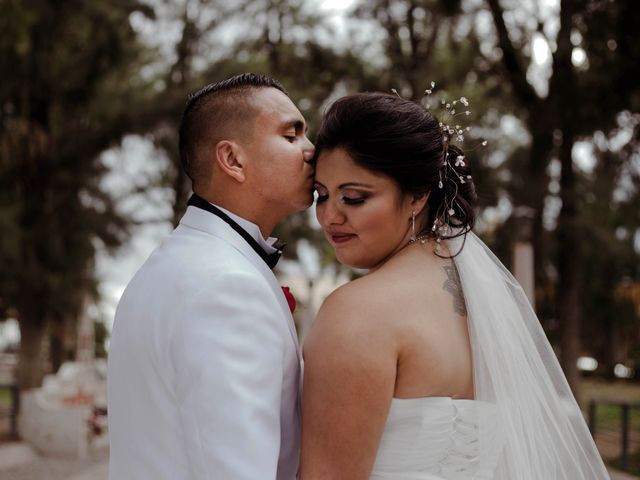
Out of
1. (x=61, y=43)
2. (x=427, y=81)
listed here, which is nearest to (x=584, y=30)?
(x=427, y=81)

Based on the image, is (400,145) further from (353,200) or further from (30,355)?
(30,355)

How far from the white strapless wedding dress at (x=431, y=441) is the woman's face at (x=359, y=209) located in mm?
538

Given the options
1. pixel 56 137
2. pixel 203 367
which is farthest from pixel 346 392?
pixel 56 137

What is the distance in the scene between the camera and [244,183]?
2604 mm

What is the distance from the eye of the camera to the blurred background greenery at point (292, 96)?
12031mm

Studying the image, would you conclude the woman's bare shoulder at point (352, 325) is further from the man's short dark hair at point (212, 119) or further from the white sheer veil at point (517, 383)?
the man's short dark hair at point (212, 119)

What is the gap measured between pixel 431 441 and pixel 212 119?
1.21m

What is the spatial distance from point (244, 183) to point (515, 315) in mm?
1142

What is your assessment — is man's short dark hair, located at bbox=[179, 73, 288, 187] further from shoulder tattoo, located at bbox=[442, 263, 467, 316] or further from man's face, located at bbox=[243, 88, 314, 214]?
shoulder tattoo, located at bbox=[442, 263, 467, 316]

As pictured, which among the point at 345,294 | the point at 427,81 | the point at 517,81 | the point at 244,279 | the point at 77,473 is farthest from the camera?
the point at 427,81

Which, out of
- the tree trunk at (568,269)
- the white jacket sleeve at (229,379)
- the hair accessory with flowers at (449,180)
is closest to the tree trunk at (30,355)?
the tree trunk at (568,269)

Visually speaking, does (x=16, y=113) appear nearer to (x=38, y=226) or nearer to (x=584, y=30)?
(x=38, y=226)

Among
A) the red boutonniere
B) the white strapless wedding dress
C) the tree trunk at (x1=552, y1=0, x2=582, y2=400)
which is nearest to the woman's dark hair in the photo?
the red boutonniere

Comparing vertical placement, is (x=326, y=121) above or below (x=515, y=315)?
above
